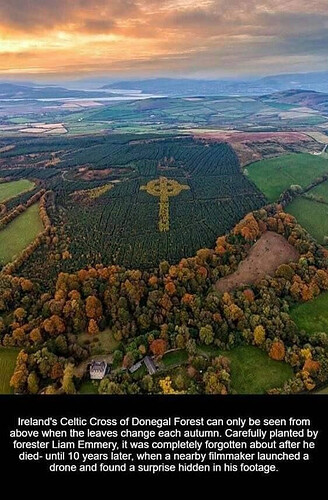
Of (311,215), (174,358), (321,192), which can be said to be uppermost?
(321,192)

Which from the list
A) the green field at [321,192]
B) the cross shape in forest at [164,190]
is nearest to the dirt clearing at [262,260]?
the cross shape in forest at [164,190]

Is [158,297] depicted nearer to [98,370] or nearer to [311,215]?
[98,370]

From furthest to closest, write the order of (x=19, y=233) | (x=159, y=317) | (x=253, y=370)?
(x=19, y=233) → (x=159, y=317) → (x=253, y=370)

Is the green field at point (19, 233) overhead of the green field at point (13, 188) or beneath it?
beneath

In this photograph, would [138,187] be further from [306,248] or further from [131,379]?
[131,379]

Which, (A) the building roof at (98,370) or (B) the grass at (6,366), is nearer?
(B) the grass at (6,366)

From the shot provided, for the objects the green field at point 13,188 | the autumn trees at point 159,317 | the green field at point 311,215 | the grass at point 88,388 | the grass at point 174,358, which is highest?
the green field at point 13,188

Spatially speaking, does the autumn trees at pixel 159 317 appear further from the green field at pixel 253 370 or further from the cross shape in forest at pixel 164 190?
the cross shape in forest at pixel 164 190

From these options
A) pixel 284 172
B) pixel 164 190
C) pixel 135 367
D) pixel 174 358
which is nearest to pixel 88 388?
pixel 135 367
